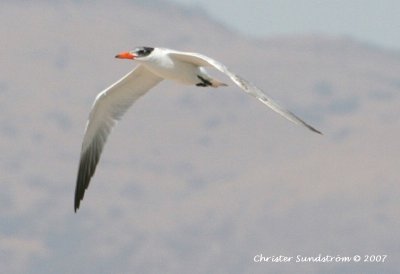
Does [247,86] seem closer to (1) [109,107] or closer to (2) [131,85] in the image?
(2) [131,85]

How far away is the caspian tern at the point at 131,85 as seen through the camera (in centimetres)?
2347

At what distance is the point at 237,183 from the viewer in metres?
192

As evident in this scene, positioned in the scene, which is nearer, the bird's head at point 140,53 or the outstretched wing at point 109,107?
the bird's head at point 140,53

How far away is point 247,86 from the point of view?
20.5 meters

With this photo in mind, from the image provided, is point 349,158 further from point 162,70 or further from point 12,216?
point 162,70

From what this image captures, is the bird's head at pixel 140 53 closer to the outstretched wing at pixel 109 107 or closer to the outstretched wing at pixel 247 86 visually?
the outstretched wing at pixel 247 86

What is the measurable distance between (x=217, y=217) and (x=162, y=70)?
16705 cm

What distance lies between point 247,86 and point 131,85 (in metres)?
5.32

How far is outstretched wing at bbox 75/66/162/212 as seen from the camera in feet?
83.3

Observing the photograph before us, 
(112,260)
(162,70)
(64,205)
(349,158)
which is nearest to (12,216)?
(64,205)

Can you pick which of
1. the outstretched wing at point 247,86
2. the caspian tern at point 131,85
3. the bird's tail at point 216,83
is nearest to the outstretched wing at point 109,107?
the caspian tern at point 131,85

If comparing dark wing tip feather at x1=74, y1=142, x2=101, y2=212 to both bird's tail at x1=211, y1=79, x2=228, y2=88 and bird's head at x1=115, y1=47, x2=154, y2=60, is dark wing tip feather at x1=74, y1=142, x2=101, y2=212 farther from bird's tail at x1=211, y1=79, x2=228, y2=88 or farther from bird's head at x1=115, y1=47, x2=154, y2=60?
bird's tail at x1=211, y1=79, x2=228, y2=88

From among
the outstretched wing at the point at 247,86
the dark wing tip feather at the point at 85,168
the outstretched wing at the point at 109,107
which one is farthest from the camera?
the dark wing tip feather at the point at 85,168

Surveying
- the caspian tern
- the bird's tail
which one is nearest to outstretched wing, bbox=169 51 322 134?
the caspian tern
